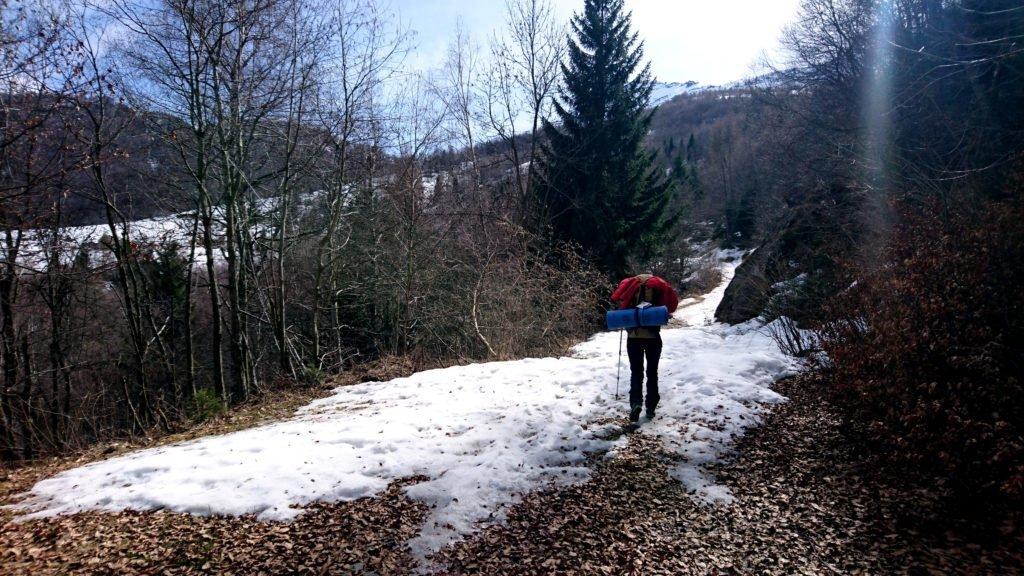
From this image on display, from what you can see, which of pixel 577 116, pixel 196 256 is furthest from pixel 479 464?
pixel 577 116

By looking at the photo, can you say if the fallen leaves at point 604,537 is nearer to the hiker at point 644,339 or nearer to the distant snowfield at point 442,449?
the distant snowfield at point 442,449

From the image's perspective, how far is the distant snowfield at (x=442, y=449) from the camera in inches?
177

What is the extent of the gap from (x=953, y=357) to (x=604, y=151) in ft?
60.9

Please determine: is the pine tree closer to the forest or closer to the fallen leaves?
the forest

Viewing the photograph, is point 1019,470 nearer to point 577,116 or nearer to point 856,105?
point 856,105

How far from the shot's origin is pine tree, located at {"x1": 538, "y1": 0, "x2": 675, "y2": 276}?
20953mm

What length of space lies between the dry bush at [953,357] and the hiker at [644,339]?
2.03 metres

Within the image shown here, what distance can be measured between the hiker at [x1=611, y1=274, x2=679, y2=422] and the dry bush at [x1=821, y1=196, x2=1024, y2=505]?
2031 millimetres

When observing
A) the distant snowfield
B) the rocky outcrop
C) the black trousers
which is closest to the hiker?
the black trousers

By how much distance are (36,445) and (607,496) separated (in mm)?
9161

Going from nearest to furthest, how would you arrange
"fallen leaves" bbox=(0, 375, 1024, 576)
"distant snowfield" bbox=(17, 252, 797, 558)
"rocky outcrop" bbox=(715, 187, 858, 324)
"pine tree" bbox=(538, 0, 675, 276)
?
1. "fallen leaves" bbox=(0, 375, 1024, 576)
2. "distant snowfield" bbox=(17, 252, 797, 558)
3. "rocky outcrop" bbox=(715, 187, 858, 324)
4. "pine tree" bbox=(538, 0, 675, 276)

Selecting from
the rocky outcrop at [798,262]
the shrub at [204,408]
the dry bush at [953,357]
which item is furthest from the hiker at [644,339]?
the shrub at [204,408]

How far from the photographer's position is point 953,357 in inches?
153

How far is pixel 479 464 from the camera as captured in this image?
16.5 ft
